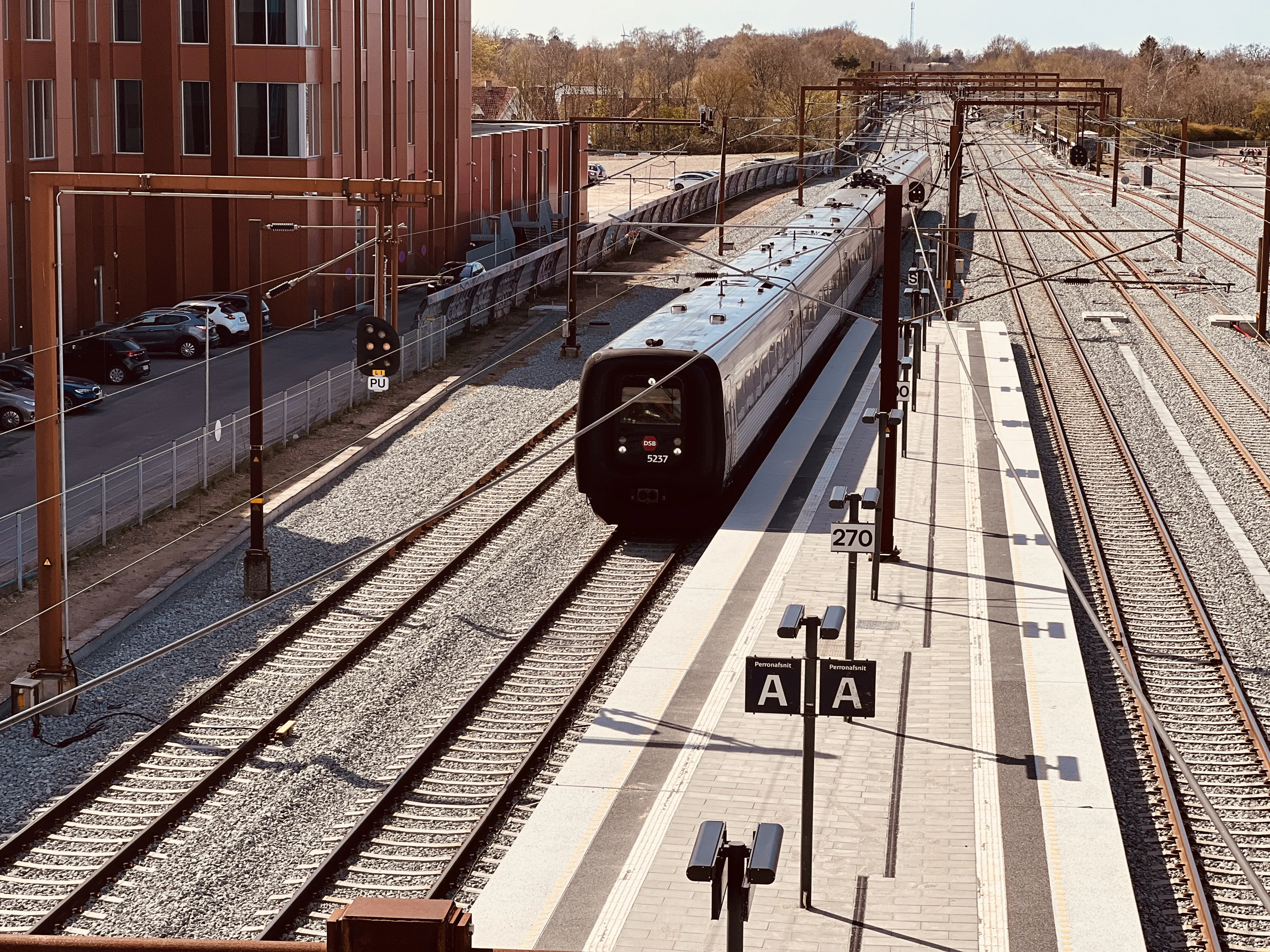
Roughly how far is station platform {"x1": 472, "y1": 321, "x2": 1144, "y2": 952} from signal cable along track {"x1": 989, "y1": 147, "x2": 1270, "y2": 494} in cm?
692

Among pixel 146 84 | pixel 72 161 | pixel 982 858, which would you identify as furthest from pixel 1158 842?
pixel 146 84

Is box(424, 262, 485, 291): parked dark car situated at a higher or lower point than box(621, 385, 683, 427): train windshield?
higher

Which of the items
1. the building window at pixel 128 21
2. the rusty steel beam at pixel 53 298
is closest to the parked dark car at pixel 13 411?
the rusty steel beam at pixel 53 298

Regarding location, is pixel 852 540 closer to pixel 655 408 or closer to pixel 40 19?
pixel 655 408

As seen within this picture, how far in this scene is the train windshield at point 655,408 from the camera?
20.6 meters

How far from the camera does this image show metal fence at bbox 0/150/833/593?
2159 centimetres

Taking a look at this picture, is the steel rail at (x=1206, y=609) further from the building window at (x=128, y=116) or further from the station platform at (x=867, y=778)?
the building window at (x=128, y=116)

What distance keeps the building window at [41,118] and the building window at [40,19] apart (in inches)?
42.4

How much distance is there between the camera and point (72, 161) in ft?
128

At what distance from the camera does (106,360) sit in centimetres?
3356

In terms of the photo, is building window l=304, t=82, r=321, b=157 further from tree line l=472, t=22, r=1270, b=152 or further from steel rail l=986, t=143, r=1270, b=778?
tree line l=472, t=22, r=1270, b=152

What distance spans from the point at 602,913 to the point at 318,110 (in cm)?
3528

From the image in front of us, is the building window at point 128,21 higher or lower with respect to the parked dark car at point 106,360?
higher

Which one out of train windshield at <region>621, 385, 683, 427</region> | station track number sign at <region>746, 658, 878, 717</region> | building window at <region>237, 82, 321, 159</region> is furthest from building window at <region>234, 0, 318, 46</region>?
station track number sign at <region>746, 658, 878, 717</region>
